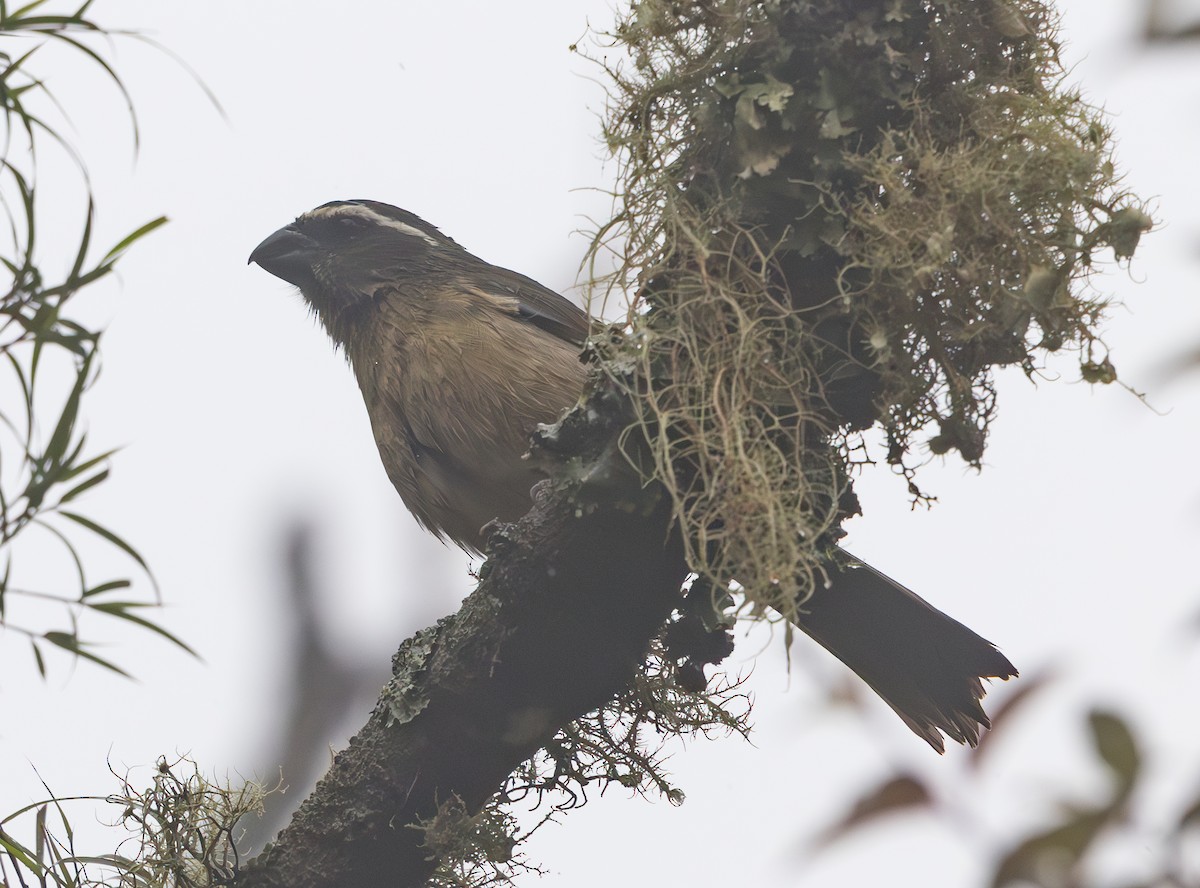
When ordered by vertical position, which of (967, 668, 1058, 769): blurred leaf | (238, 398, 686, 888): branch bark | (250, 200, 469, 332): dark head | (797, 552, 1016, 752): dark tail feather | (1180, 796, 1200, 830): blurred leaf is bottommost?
(1180, 796, 1200, 830): blurred leaf

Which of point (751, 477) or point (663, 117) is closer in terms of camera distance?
point (751, 477)

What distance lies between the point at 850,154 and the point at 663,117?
1.35 feet

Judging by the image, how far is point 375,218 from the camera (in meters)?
4.54

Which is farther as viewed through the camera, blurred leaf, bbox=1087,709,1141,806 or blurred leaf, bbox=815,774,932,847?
blurred leaf, bbox=815,774,932,847

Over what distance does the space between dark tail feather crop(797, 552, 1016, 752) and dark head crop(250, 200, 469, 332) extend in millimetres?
1792

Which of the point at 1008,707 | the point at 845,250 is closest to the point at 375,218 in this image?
the point at 845,250

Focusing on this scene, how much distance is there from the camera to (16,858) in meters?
2.22

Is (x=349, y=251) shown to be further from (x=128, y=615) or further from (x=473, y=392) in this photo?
(x=128, y=615)

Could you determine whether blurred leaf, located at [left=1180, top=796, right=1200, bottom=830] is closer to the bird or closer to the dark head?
the bird

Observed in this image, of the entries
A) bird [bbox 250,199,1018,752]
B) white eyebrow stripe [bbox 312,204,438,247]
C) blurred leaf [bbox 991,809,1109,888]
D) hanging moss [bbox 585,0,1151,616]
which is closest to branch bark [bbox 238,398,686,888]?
hanging moss [bbox 585,0,1151,616]

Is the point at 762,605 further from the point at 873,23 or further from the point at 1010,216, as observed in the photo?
the point at 873,23

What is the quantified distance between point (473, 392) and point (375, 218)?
1078 mm

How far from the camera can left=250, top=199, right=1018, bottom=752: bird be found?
10.8 ft

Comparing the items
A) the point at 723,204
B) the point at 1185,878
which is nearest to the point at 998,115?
the point at 723,204
